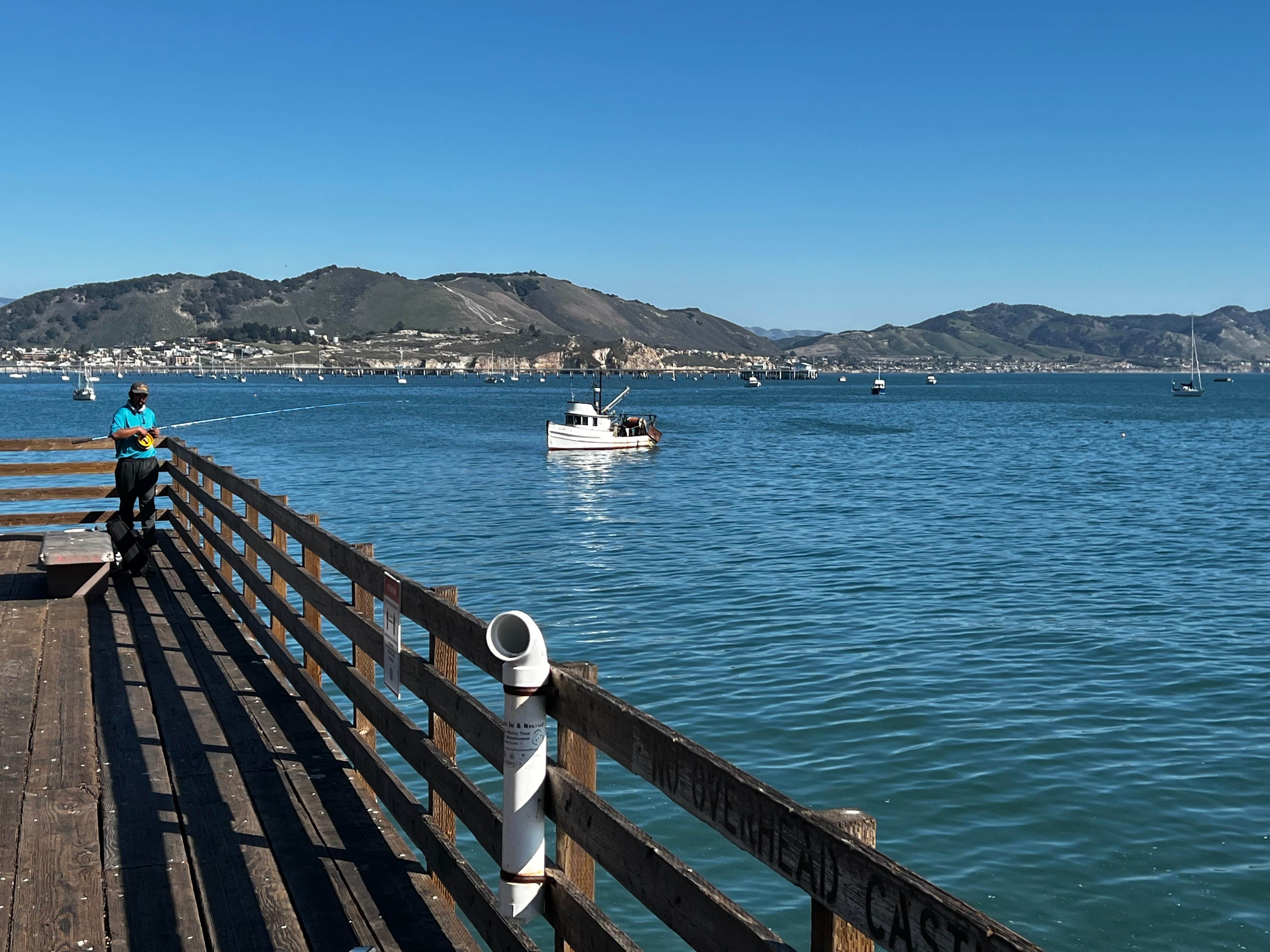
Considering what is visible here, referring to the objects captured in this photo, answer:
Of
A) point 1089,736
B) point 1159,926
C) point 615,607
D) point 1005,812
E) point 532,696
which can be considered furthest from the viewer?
point 615,607

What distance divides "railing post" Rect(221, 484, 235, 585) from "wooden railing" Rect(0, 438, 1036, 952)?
321cm

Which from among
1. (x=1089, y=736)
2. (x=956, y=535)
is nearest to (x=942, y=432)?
(x=956, y=535)

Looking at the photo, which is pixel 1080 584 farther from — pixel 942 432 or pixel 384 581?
pixel 942 432

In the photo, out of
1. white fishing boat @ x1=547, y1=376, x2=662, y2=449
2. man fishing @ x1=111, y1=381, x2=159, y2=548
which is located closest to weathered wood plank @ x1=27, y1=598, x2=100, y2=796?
man fishing @ x1=111, y1=381, x2=159, y2=548

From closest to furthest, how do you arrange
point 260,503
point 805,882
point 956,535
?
1. point 805,882
2. point 260,503
3. point 956,535

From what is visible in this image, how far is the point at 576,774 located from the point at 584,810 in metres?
0.19

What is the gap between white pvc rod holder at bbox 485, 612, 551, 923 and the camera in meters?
3.87

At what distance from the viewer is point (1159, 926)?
840cm

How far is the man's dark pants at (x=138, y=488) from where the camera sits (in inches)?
521

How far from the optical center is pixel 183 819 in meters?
5.78

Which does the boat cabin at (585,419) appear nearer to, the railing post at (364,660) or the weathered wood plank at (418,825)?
the weathered wood plank at (418,825)

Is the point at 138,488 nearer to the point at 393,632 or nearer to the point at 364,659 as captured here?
the point at 364,659

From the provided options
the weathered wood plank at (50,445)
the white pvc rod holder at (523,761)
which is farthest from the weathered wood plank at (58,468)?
the white pvc rod holder at (523,761)

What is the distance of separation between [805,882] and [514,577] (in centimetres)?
2072
